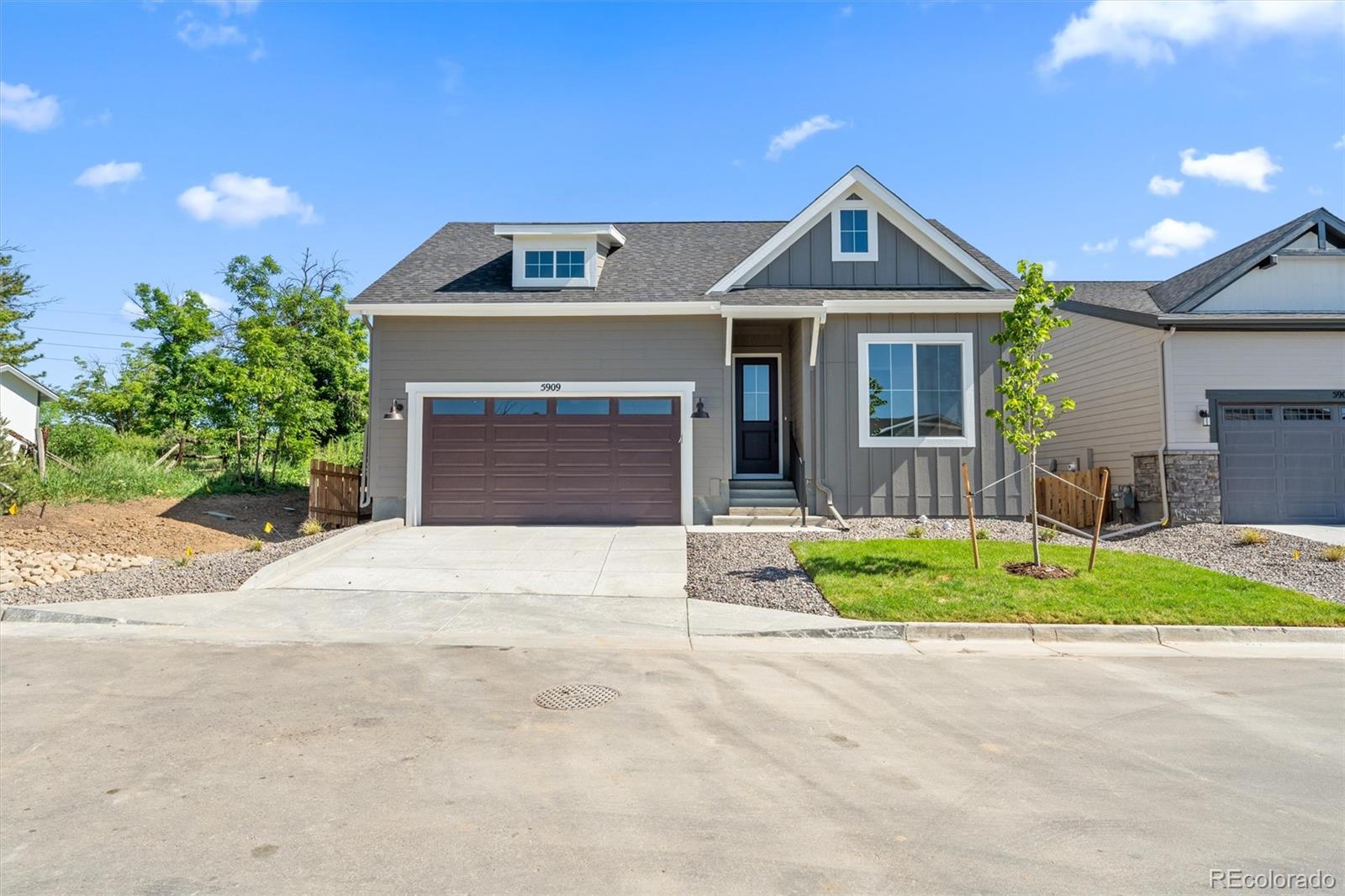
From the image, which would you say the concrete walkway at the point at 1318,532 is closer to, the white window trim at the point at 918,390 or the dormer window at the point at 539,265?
the white window trim at the point at 918,390

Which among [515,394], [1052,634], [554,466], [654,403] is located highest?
[515,394]

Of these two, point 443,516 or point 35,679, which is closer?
point 35,679

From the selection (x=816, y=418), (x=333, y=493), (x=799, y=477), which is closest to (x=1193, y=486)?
(x=816, y=418)

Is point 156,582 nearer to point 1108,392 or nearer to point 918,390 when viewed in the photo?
point 918,390

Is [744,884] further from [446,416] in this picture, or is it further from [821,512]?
[446,416]

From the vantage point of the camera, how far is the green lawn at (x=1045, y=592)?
776cm

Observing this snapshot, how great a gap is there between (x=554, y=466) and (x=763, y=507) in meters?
3.87

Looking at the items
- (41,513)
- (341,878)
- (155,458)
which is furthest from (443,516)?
(155,458)

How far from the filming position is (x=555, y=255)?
15.0 m

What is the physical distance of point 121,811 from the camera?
353 centimetres

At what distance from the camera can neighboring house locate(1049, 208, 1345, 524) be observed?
48.2 feet

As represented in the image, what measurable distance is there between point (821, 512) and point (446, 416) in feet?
23.0

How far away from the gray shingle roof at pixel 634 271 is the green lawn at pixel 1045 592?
5.75 meters

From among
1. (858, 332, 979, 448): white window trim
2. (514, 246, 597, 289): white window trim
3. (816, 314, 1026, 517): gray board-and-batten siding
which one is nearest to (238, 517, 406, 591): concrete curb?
(514, 246, 597, 289): white window trim
